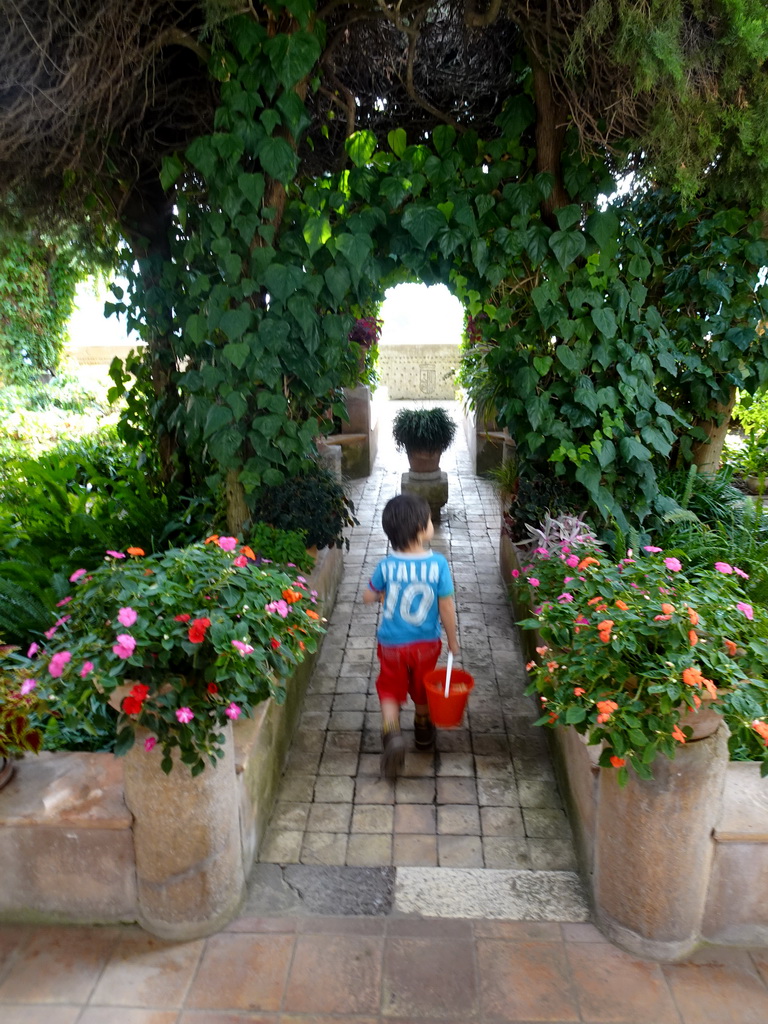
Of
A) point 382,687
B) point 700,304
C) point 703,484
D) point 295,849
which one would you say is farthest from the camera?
point 703,484

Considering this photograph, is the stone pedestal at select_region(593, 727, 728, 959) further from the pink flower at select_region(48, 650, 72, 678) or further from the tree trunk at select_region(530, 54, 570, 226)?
the tree trunk at select_region(530, 54, 570, 226)

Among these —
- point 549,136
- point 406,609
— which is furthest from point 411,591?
point 549,136

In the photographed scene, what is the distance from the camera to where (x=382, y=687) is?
3.11 meters

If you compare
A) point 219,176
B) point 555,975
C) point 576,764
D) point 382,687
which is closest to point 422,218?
point 219,176

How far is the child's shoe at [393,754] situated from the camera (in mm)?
2965

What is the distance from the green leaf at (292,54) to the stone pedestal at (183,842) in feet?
8.33

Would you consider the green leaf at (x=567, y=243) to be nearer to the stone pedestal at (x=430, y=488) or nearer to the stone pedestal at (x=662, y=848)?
the stone pedestal at (x=662, y=848)

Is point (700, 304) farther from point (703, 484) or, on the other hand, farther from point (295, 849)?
point (295, 849)

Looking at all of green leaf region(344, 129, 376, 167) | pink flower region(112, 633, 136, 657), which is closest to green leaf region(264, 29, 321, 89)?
green leaf region(344, 129, 376, 167)

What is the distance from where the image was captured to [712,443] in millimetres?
4770

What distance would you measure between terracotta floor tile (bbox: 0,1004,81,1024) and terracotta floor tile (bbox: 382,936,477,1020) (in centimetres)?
86

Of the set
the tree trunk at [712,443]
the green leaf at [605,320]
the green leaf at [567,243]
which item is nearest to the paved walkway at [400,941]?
the green leaf at [605,320]

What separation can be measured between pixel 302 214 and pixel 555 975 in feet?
10.2

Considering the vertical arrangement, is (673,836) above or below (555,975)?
above
